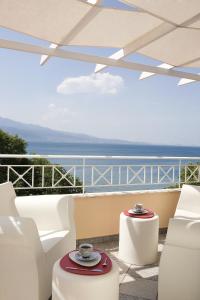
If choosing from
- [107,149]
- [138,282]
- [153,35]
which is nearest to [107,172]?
[138,282]

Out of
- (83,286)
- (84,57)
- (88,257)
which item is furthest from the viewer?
(84,57)

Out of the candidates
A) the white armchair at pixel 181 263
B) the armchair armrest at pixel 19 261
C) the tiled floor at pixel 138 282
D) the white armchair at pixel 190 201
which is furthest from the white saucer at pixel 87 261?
the white armchair at pixel 190 201

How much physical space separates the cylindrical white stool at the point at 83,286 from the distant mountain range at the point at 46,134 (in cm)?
3637

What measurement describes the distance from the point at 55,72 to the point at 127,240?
1442 inches

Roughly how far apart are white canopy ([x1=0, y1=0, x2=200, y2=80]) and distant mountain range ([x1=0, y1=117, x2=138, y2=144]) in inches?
1356

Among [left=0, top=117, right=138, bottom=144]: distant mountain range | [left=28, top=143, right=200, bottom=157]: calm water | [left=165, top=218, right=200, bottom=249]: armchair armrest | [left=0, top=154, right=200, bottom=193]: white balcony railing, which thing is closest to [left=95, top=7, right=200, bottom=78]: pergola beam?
[left=0, top=154, right=200, bottom=193]: white balcony railing

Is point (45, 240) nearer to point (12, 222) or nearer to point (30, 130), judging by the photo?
point (12, 222)

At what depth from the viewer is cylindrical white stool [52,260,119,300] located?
7.33 ft

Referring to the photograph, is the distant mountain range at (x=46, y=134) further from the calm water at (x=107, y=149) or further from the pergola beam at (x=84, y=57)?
the pergola beam at (x=84, y=57)

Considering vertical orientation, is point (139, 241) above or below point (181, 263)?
below

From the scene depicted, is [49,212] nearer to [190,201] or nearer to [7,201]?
[7,201]

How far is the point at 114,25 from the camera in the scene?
369 centimetres

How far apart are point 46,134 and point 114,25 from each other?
1440 inches

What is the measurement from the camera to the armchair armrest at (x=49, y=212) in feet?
12.0
